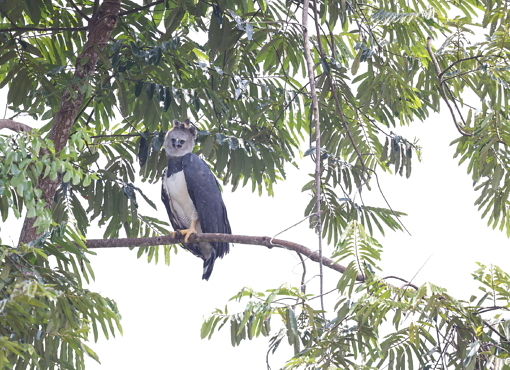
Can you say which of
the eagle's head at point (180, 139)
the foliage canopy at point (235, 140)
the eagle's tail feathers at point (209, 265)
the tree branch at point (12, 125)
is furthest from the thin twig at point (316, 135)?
the eagle's tail feathers at point (209, 265)

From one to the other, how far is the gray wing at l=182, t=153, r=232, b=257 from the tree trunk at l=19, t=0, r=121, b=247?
37.9 inches

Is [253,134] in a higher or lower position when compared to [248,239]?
higher

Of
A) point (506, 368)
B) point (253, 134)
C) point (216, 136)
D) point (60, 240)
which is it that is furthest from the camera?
point (253, 134)

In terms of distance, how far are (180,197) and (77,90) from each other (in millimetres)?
1162

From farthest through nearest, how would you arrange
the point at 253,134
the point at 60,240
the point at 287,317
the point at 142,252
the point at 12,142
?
the point at 142,252 → the point at 253,134 → the point at 60,240 → the point at 12,142 → the point at 287,317

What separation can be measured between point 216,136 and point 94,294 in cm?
141

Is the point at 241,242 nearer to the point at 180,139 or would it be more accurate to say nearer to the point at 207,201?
the point at 207,201

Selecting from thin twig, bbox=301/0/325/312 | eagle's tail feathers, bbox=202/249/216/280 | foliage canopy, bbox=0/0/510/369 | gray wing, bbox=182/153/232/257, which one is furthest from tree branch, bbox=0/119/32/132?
eagle's tail feathers, bbox=202/249/216/280

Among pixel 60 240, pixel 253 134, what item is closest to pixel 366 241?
pixel 60 240

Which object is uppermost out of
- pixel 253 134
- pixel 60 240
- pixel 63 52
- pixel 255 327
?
pixel 63 52

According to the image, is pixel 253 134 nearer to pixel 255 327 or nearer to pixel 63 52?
pixel 63 52

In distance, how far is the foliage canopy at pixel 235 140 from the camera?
2.43 m

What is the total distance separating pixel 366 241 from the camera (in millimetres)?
2594

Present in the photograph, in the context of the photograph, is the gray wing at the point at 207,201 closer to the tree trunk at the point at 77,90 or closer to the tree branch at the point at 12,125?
the tree trunk at the point at 77,90
